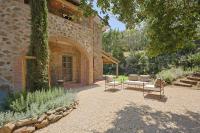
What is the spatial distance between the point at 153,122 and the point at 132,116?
859 mm

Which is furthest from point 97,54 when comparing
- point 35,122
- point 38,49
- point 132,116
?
point 35,122

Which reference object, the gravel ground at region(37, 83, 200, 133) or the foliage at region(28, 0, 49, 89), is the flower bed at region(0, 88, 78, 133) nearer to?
the gravel ground at region(37, 83, 200, 133)

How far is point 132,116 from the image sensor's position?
6.81 metres

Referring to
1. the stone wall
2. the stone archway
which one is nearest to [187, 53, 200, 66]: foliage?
the stone wall

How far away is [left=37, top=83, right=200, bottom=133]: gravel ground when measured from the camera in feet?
18.4

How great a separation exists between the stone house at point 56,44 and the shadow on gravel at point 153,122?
3.34m

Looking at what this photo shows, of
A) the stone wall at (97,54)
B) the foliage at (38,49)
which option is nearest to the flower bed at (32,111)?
the foliage at (38,49)

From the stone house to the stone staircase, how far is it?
6.73 metres

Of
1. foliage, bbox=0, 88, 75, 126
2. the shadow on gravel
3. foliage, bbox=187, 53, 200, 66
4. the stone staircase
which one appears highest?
foliage, bbox=187, 53, 200, 66

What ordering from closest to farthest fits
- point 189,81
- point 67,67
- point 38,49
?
1. point 38,49
2. point 189,81
3. point 67,67

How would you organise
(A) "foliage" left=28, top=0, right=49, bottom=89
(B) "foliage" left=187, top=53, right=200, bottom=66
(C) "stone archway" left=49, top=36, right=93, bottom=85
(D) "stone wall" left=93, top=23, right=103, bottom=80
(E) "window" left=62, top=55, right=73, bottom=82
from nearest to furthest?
1. (A) "foliage" left=28, top=0, right=49, bottom=89
2. (C) "stone archway" left=49, top=36, right=93, bottom=85
3. (E) "window" left=62, top=55, right=73, bottom=82
4. (D) "stone wall" left=93, top=23, right=103, bottom=80
5. (B) "foliage" left=187, top=53, right=200, bottom=66

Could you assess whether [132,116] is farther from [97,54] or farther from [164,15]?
[97,54]

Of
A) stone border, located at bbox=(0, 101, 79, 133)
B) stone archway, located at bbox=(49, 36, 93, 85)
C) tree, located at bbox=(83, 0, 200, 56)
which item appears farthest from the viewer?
stone archway, located at bbox=(49, 36, 93, 85)

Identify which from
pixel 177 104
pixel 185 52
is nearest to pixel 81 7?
pixel 177 104
